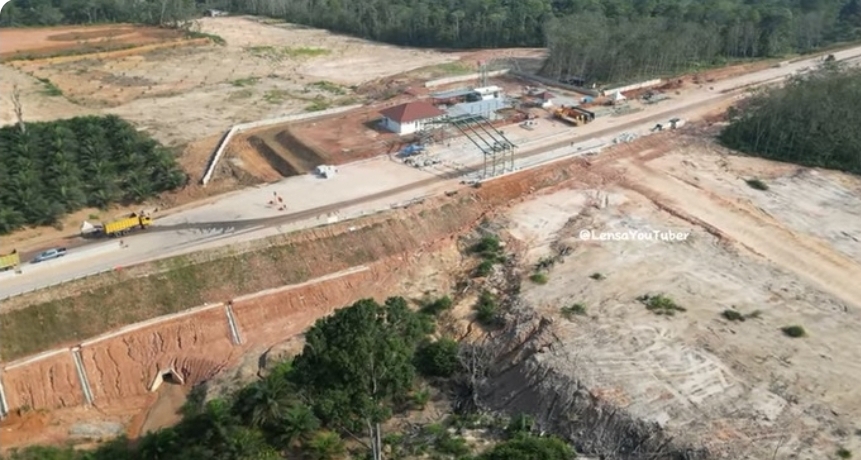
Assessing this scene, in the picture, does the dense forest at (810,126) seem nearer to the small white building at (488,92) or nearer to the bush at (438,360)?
the small white building at (488,92)

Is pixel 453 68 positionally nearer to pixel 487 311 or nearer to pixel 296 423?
pixel 487 311

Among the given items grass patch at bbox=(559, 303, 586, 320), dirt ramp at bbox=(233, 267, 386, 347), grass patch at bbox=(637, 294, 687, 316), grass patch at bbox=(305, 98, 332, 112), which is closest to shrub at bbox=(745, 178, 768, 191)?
grass patch at bbox=(637, 294, 687, 316)

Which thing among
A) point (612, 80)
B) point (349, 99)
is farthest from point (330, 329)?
point (612, 80)

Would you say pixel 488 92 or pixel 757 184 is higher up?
pixel 488 92

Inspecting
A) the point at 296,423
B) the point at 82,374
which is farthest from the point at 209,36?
the point at 296,423

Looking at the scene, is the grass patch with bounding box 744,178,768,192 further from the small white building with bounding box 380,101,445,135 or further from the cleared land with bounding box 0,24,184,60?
the cleared land with bounding box 0,24,184,60

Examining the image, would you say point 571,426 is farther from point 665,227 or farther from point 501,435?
point 665,227

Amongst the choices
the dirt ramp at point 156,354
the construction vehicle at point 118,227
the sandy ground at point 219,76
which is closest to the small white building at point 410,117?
the sandy ground at point 219,76
